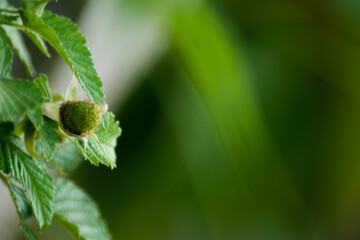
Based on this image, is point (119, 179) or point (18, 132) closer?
point (18, 132)

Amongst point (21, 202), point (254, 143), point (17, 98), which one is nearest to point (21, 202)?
point (21, 202)

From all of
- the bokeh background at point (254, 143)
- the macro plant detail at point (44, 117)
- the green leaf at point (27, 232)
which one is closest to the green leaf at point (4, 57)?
the macro plant detail at point (44, 117)

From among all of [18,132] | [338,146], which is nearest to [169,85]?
[338,146]

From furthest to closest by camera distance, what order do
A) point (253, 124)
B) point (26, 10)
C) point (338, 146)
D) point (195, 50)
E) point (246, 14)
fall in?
point (338, 146), point (246, 14), point (253, 124), point (195, 50), point (26, 10)

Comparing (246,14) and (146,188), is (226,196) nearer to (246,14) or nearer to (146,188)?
(146,188)

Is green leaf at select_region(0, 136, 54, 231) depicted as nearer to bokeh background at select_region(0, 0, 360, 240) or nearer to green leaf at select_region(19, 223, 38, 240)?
green leaf at select_region(19, 223, 38, 240)

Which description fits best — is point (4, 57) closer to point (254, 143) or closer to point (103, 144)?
point (103, 144)

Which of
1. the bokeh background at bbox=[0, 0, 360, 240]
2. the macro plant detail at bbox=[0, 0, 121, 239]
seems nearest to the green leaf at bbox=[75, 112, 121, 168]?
the macro plant detail at bbox=[0, 0, 121, 239]
